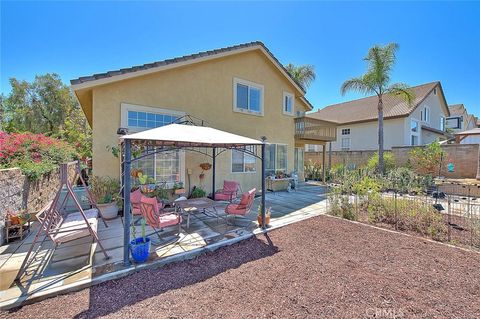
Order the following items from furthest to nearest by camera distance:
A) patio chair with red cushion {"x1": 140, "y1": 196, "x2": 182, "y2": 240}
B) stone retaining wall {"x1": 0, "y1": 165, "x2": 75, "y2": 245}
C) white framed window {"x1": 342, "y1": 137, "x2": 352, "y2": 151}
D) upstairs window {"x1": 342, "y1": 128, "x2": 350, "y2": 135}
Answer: upstairs window {"x1": 342, "y1": 128, "x2": 350, "y2": 135}
white framed window {"x1": 342, "y1": 137, "x2": 352, "y2": 151}
stone retaining wall {"x1": 0, "y1": 165, "x2": 75, "y2": 245}
patio chair with red cushion {"x1": 140, "y1": 196, "x2": 182, "y2": 240}

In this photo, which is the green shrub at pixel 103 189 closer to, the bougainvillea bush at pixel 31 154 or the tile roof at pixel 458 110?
the bougainvillea bush at pixel 31 154

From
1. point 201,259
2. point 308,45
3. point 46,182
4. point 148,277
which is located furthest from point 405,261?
point 308,45

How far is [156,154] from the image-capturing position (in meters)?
8.48

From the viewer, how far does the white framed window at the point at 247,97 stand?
35.8 feet

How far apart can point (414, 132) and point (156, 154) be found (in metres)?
24.5

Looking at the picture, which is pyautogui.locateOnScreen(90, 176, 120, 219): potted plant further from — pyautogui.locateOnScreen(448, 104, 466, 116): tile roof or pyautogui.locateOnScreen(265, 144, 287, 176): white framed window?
pyautogui.locateOnScreen(448, 104, 466, 116): tile roof

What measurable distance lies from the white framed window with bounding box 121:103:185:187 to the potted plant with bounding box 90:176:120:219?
3.31 ft

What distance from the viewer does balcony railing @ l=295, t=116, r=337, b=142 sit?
1352 cm

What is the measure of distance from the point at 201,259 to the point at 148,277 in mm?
1077

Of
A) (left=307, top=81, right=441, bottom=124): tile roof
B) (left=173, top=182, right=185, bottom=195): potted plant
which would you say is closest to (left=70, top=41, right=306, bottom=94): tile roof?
(left=173, top=182, right=185, bottom=195): potted plant

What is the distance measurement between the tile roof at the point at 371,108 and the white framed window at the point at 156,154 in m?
18.7

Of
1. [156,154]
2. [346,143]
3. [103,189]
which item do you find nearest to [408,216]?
[156,154]

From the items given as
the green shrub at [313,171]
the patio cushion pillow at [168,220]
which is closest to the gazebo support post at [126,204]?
the patio cushion pillow at [168,220]

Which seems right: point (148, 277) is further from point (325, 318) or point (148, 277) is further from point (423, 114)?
point (423, 114)
